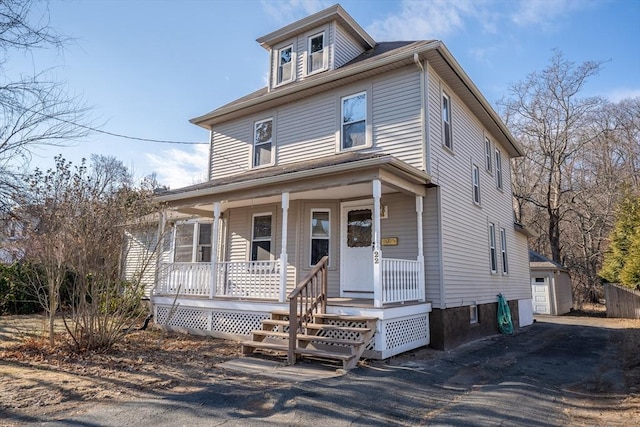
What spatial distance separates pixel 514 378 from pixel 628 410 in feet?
5.52

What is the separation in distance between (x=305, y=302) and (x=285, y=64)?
26.5ft

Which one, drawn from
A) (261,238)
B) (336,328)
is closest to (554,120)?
(261,238)

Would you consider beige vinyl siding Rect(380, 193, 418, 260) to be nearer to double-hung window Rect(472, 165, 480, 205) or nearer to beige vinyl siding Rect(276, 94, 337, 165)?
beige vinyl siding Rect(276, 94, 337, 165)

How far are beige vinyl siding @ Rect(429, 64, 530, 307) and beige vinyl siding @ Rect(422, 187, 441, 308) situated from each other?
18 centimetres

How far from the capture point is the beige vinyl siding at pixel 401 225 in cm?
891

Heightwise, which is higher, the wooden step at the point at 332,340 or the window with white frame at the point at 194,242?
the window with white frame at the point at 194,242

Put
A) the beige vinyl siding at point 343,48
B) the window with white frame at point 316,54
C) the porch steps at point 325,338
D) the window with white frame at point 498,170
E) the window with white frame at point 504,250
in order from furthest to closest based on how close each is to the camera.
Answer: the window with white frame at point 498,170
the window with white frame at point 504,250
the window with white frame at point 316,54
the beige vinyl siding at point 343,48
the porch steps at point 325,338

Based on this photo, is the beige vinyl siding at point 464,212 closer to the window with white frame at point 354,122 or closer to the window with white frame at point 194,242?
the window with white frame at point 354,122

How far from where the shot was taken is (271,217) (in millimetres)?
10953

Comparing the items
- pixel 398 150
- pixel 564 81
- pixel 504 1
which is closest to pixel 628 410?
pixel 398 150

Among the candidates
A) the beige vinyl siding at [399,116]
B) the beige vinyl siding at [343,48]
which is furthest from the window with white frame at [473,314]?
the beige vinyl siding at [343,48]

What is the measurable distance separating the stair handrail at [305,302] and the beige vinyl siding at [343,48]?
655cm

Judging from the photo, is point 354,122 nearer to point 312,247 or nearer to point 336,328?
point 312,247

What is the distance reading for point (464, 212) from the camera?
405 inches
